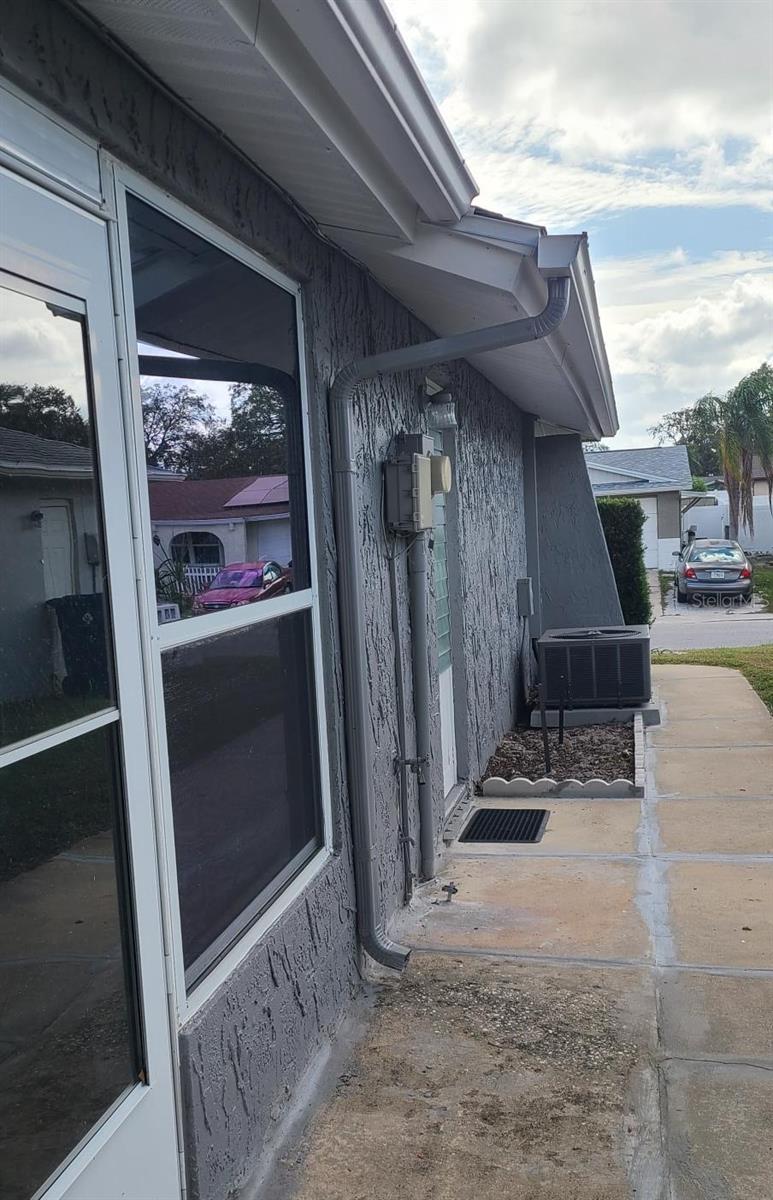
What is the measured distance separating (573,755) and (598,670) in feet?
4.24

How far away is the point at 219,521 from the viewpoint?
291cm

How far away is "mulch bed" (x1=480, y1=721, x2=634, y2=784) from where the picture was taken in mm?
7137

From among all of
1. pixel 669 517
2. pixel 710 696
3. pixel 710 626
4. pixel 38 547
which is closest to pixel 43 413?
pixel 38 547

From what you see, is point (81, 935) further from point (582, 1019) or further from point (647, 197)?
point (647, 197)

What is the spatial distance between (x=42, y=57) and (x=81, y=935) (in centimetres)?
177

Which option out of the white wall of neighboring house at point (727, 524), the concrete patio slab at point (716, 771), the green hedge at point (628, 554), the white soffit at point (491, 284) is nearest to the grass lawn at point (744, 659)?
the green hedge at point (628, 554)

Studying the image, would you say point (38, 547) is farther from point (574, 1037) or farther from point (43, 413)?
point (574, 1037)

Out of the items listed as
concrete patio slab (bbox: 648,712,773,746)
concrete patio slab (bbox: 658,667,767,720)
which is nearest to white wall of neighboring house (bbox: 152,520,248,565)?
concrete patio slab (bbox: 648,712,773,746)

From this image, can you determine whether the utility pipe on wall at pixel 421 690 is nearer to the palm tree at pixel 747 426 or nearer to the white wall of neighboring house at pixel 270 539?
the white wall of neighboring house at pixel 270 539

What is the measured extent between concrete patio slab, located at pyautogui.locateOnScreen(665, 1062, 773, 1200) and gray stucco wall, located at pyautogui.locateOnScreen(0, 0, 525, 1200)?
1.18 meters

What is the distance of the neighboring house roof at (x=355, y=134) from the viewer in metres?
2.12

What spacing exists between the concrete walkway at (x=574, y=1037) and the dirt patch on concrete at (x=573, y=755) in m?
1.36

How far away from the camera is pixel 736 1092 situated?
10.3ft

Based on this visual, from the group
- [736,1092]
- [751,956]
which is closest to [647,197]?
[751,956]
